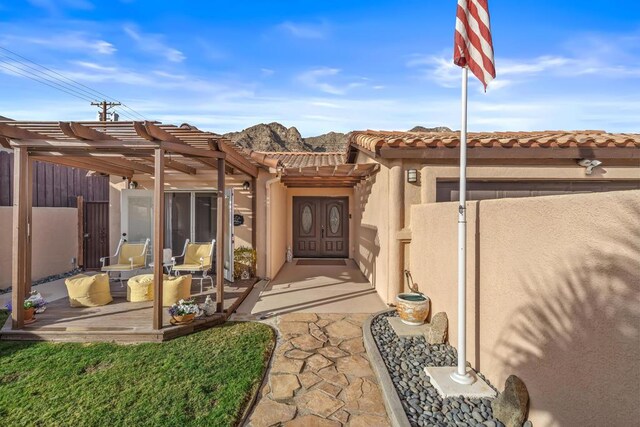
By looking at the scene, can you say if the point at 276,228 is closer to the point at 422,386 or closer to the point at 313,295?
the point at 313,295

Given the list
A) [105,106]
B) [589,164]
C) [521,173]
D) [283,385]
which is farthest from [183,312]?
[105,106]

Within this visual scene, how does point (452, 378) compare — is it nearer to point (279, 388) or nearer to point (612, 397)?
point (612, 397)

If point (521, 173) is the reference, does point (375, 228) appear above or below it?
below

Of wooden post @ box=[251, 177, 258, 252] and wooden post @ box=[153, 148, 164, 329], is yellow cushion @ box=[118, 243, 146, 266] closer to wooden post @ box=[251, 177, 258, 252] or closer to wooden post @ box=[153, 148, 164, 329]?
wooden post @ box=[251, 177, 258, 252]

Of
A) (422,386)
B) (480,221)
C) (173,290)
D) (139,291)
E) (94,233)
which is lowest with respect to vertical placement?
(422,386)

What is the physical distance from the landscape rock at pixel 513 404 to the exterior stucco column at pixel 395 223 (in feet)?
11.9

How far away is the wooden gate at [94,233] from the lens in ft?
35.9

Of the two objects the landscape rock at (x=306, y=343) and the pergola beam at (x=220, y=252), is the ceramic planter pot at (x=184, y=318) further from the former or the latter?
the landscape rock at (x=306, y=343)

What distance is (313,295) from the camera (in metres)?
8.01

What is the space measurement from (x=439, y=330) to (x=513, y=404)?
190 cm

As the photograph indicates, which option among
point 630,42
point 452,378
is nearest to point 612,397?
point 452,378

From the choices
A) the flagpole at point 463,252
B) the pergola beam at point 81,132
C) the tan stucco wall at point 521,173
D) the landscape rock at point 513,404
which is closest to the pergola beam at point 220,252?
the pergola beam at point 81,132

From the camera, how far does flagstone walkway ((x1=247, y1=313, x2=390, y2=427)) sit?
11.3ft

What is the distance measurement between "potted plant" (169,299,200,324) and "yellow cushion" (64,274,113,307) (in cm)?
217
